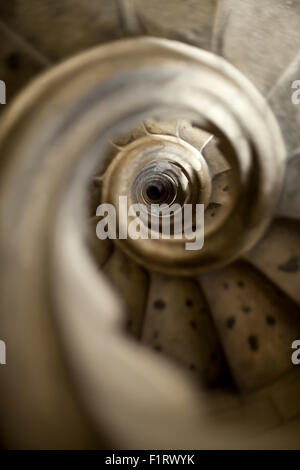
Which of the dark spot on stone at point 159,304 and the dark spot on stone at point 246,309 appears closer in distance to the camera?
the dark spot on stone at point 246,309

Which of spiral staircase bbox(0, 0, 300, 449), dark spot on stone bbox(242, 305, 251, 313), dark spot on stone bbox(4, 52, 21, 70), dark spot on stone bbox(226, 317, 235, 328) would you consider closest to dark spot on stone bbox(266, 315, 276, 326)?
spiral staircase bbox(0, 0, 300, 449)

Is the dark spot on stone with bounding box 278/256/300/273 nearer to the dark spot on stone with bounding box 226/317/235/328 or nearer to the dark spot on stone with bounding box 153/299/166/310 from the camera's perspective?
the dark spot on stone with bounding box 226/317/235/328

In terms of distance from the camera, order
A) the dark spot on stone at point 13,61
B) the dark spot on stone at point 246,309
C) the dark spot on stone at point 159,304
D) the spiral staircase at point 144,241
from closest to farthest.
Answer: the spiral staircase at point 144,241 → the dark spot on stone at point 13,61 → the dark spot on stone at point 246,309 → the dark spot on stone at point 159,304

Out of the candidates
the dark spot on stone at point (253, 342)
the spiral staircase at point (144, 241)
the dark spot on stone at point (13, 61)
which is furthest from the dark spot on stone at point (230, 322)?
the dark spot on stone at point (13, 61)

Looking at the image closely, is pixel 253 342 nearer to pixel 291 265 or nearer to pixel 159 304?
pixel 291 265

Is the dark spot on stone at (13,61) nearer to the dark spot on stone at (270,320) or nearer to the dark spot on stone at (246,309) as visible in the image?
the dark spot on stone at (246,309)

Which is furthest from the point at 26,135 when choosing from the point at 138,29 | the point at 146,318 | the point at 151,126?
the point at 151,126

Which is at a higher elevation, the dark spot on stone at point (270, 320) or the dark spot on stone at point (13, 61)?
the dark spot on stone at point (13, 61)

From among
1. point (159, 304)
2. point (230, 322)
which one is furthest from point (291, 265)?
point (159, 304)

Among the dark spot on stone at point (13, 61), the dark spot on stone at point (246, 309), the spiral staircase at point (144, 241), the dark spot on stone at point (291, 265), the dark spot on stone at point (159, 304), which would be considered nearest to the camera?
the spiral staircase at point (144, 241)
